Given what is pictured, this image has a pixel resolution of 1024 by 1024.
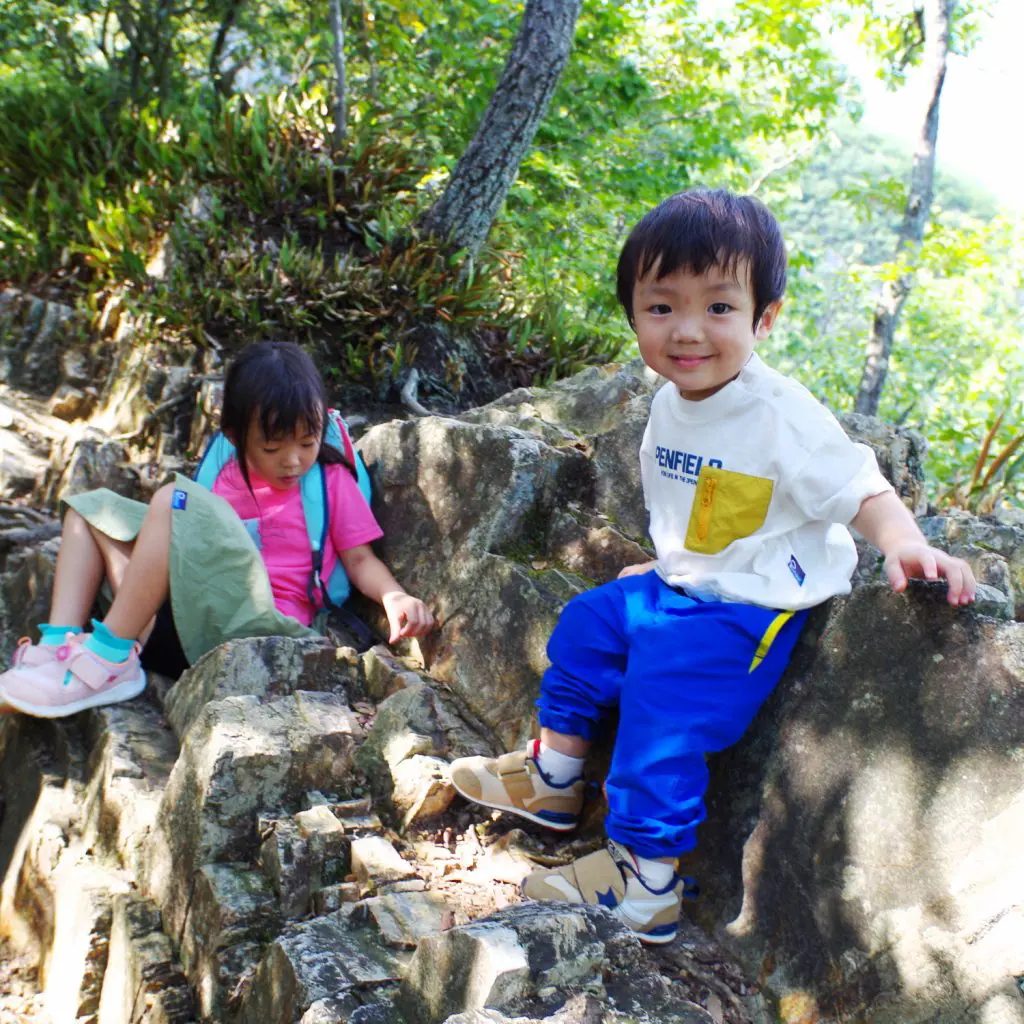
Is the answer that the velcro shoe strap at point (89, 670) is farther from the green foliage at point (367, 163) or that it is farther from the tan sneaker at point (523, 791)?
the green foliage at point (367, 163)

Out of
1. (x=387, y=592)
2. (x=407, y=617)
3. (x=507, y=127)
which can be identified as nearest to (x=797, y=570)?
(x=407, y=617)

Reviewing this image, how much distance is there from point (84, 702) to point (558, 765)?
1.70 m

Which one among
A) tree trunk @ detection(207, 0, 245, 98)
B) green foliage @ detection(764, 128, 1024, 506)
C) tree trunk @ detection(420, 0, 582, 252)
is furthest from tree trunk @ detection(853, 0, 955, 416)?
tree trunk @ detection(207, 0, 245, 98)

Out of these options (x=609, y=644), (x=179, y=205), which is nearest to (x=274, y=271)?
(x=179, y=205)

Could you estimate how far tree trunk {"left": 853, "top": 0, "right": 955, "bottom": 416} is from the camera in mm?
9055

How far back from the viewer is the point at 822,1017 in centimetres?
204

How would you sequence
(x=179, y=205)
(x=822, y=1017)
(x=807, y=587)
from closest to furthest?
(x=822, y=1017)
(x=807, y=587)
(x=179, y=205)

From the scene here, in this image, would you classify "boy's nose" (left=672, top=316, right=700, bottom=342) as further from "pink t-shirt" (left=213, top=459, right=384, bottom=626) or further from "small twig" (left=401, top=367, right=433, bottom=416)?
"small twig" (left=401, top=367, right=433, bottom=416)

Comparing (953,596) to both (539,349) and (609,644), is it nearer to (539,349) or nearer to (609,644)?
(609,644)

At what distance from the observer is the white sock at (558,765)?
104 inches

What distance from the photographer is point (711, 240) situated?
2250 mm

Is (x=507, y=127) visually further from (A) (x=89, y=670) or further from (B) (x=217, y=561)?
(A) (x=89, y=670)

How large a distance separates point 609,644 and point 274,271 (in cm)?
417

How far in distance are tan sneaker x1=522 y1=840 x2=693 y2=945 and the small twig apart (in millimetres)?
3357
